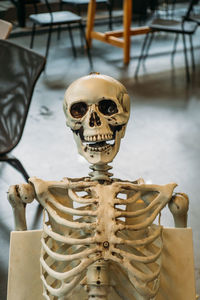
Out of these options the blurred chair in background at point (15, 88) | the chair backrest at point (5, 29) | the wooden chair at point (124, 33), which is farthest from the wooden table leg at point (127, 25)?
the blurred chair in background at point (15, 88)

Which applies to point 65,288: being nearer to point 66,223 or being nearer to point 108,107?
point 66,223

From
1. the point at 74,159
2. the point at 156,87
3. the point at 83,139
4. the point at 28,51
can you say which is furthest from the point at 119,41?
the point at 83,139

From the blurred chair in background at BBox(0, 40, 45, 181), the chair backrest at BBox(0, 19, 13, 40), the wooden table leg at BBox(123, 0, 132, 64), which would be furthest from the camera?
the wooden table leg at BBox(123, 0, 132, 64)

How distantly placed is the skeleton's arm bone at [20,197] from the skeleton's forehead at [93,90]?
10.7 inches

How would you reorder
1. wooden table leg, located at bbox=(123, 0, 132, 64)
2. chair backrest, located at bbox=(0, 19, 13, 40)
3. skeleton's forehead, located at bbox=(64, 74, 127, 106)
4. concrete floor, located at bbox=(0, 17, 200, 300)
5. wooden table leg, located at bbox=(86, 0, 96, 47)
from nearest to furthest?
1. skeleton's forehead, located at bbox=(64, 74, 127, 106)
2. concrete floor, located at bbox=(0, 17, 200, 300)
3. chair backrest, located at bbox=(0, 19, 13, 40)
4. wooden table leg, located at bbox=(123, 0, 132, 64)
5. wooden table leg, located at bbox=(86, 0, 96, 47)

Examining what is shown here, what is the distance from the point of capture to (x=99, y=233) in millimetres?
1308

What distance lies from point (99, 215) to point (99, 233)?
50 millimetres

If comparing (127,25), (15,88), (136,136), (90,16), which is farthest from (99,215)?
(90,16)

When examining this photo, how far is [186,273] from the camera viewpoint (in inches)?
57.8

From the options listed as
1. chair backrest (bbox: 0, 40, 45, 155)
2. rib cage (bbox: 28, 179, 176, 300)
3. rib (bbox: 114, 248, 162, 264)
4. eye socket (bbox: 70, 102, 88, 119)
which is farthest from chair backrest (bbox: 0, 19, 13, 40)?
rib (bbox: 114, 248, 162, 264)

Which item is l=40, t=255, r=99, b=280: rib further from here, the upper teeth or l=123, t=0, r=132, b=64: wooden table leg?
l=123, t=0, r=132, b=64: wooden table leg

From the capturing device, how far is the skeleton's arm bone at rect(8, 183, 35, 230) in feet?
4.66

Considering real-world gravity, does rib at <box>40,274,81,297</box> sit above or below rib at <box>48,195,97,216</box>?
below

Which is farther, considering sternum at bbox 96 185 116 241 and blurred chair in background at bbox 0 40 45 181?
blurred chair in background at bbox 0 40 45 181
